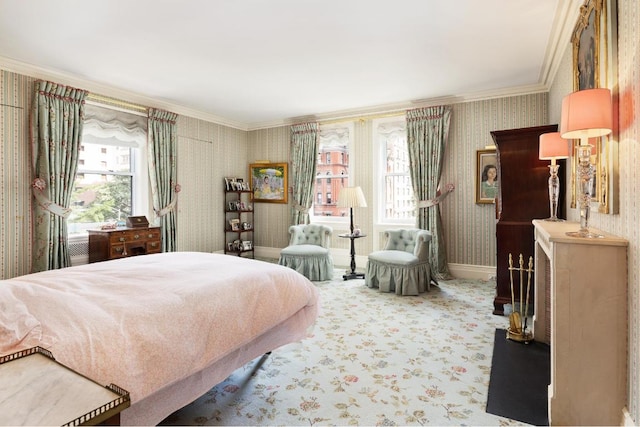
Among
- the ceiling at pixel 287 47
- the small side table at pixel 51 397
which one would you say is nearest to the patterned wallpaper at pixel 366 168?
the ceiling at pixel 287 47

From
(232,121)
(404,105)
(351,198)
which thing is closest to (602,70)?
(351,198)

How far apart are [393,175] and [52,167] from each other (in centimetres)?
468

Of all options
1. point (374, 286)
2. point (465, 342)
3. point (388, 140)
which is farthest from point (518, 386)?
point (388, 140)

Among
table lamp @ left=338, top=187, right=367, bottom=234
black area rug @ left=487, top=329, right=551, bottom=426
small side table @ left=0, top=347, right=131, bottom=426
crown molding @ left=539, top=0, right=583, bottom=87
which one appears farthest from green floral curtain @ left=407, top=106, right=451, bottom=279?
small side table @ left=0, top=347, right=131, bottom=426

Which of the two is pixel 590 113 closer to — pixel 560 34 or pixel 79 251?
pixel 560 34

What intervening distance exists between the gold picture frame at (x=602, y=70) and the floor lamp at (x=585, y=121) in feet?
0.36

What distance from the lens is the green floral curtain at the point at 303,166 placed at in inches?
242

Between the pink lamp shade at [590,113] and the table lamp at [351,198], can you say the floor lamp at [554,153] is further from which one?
the table lamp at [351,198]

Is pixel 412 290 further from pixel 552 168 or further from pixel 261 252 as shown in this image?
pixel 261 252

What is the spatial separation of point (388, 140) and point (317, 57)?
2481 mm

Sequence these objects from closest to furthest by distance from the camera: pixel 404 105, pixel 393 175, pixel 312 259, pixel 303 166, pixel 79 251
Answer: pixel 79 251
pixel 312 259
pixel 404 105
pixel 393 175
pixel 303 166

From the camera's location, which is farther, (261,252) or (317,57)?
(261,252)

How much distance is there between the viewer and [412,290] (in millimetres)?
4238

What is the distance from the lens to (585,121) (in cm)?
167
